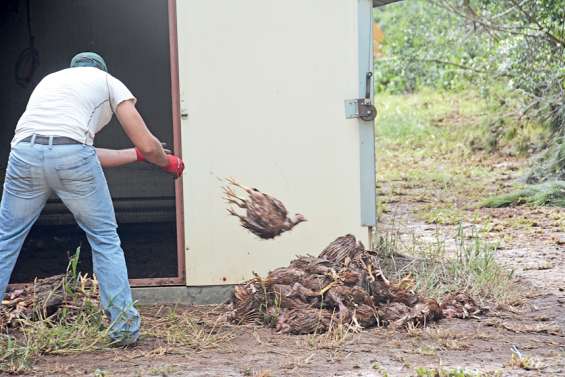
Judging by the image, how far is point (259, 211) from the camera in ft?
23.0

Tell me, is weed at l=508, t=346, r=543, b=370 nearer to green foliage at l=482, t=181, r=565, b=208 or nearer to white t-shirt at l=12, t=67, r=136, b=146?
white t-shirt at l=12, t=67, r=136, b=146

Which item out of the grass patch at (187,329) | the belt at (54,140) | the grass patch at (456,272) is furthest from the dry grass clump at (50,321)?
the grass patch at (456,272)

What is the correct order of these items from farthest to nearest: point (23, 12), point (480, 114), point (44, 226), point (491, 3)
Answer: point (480, 114) → point (491, 3) → point (23, 12) → point (44, 226)

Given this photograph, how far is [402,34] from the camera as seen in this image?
701 inches

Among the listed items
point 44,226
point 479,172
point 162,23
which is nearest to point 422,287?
point 44,226

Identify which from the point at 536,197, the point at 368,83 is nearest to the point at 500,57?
the point at 536,197

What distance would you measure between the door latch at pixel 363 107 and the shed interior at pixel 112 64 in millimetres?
4295

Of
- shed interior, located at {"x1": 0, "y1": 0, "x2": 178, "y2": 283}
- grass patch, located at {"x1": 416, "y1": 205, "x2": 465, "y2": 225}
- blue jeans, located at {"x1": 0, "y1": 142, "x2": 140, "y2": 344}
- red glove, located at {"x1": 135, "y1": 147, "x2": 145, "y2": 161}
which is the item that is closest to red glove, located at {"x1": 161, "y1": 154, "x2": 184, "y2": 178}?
red glove, located at {"x1": 135, "y1": 147, "x2": 145, "y2": 161}

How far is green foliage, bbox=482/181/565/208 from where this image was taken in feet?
38.0

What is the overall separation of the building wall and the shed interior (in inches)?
152

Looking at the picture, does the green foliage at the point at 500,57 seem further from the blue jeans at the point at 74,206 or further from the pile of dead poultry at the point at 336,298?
the blue jeans at the point at 74,206

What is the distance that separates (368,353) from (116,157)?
2.00m

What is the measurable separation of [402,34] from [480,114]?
2.06 metres

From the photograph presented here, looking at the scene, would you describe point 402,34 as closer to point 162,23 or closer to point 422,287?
point 162,23
